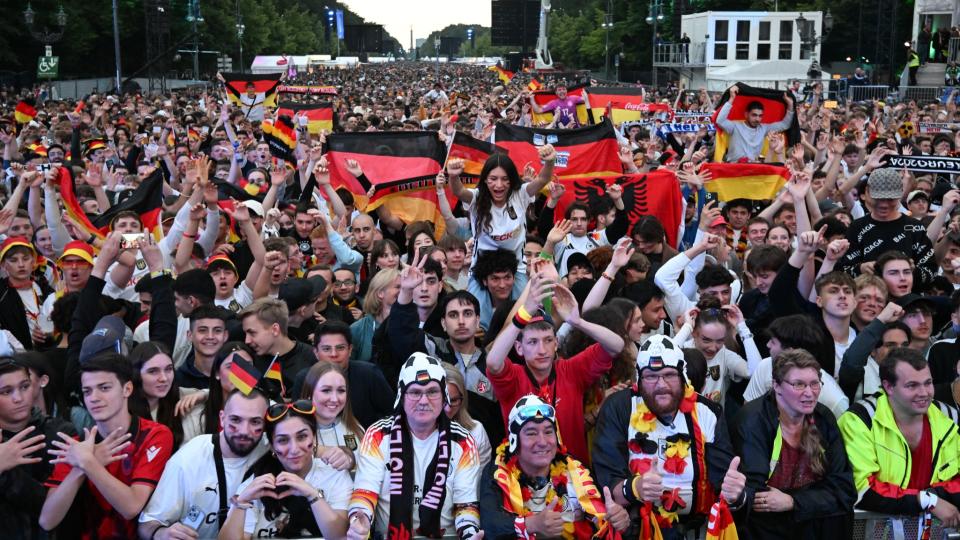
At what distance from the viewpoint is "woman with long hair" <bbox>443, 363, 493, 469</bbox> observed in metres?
5.48

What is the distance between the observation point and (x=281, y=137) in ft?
47.9

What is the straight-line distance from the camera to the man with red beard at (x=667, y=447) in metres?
5.11

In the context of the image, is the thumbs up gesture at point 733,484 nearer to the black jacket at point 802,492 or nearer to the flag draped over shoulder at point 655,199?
the black jacket at point 802,492

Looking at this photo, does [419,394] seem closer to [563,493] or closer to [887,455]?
[563,493]

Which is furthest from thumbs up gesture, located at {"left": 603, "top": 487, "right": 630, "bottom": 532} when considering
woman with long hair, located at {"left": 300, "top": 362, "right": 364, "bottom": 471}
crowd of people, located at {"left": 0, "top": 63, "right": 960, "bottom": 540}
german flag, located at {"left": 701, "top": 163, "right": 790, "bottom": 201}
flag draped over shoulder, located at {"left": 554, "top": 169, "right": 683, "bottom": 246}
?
german flag, located at {"left": 701, "top": 163, "right": 790, "bottom": 201}

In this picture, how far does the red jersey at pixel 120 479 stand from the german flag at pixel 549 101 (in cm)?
1478

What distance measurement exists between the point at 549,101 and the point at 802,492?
14.9 meters

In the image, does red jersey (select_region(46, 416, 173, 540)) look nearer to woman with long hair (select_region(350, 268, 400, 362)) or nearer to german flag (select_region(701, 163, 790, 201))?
woman with long hair (select_region(350, 268, 400, 362))

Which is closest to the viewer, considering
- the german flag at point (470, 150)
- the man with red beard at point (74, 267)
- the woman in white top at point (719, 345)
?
the woman in white top at point (719, 345)

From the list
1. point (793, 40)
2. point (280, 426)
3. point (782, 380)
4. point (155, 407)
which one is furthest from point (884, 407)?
point (793, 40)

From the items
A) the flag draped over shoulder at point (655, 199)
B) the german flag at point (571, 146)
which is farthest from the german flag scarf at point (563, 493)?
the german flag at point (571, 146)

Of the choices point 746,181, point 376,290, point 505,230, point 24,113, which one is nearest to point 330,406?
point 376,290

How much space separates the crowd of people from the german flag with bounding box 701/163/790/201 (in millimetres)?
2006

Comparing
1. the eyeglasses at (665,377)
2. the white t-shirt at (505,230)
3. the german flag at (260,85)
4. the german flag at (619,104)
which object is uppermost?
the german flag at (260,85)
